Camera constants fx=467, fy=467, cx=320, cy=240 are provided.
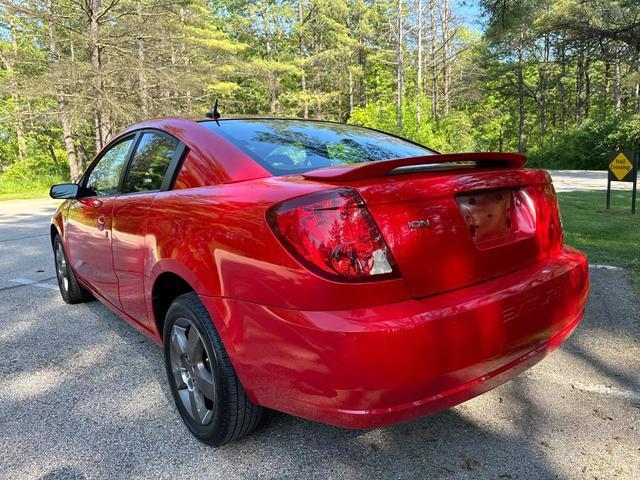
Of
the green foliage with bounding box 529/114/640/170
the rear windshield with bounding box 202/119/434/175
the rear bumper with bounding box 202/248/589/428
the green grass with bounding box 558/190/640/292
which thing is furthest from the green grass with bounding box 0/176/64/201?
the green foliage with bounding box 529/114/640/170

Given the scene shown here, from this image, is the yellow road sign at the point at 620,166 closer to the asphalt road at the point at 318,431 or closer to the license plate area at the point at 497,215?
the asphalt road at the point at 318,431

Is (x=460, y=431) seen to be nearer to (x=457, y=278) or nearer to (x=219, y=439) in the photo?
(x=457, y=278)

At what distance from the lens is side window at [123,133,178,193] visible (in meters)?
2.58

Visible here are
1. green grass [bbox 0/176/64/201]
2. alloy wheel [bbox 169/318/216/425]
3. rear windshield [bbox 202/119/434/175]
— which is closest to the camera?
alloy wheel [bbox 169/318/216/425]

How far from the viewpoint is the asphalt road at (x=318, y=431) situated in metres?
1.99

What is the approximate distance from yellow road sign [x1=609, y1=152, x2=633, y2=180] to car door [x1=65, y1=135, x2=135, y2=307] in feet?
30.8

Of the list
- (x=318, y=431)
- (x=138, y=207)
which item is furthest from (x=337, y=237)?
(x=138, y=207)

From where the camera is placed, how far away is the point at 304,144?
2.57 meters

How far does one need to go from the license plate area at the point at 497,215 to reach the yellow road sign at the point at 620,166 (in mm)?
8583

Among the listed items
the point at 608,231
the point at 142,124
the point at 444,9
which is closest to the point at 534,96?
the point at 444,9

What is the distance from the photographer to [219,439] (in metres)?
2.07

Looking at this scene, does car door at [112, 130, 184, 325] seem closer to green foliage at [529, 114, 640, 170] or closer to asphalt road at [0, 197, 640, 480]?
asphalt road at [0, 197, 640, 480]

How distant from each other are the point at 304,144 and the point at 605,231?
252 inches

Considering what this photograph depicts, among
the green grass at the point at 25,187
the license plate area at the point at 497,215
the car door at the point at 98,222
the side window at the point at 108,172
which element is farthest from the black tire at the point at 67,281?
the green grass at the point at 25,187
